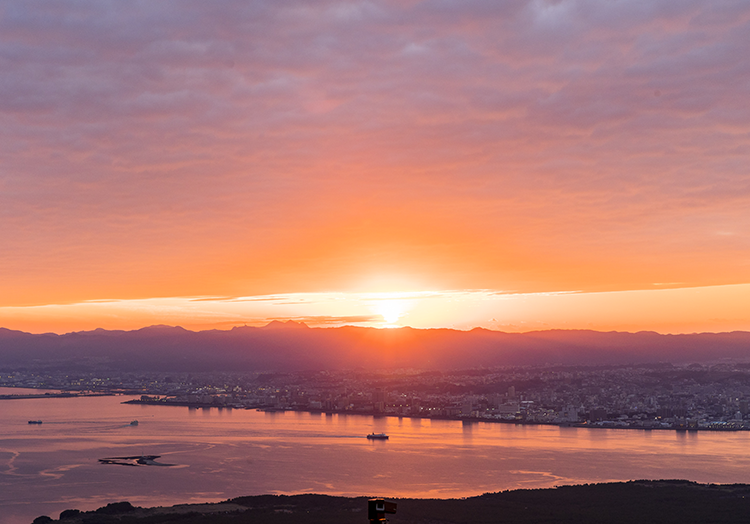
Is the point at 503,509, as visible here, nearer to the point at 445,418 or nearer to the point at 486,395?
the point at 445,418

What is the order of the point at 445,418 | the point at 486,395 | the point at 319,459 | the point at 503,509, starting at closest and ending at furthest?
1. the point at 503,509
2. the point at 319,459
3. the point at 445,418
4. the point at 486,395

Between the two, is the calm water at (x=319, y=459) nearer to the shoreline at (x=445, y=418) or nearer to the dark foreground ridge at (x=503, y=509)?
the shoreline at (x=445, y=418)

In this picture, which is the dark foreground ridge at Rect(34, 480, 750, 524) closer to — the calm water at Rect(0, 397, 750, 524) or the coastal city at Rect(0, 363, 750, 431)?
→ the calm water at Rect(0, 397, 750, 524)

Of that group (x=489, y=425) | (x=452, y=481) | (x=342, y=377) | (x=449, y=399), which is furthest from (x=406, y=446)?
(x=342, y=377)

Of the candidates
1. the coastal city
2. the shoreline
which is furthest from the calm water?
the coastal city

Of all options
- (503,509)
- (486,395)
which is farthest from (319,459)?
(486,395)

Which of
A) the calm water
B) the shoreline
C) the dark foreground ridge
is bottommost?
the shoreline
